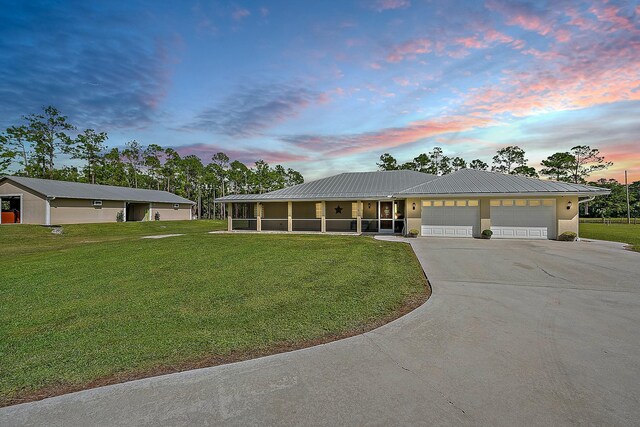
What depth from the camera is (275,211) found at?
983 inches

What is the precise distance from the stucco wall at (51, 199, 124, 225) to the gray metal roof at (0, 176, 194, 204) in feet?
2.08

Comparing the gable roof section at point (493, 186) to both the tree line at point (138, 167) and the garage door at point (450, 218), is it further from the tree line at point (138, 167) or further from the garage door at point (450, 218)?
the tree line at point (138, 167)

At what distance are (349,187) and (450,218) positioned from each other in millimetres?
8664

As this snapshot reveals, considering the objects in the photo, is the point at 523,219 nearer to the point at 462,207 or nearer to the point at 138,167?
the point at 462,207

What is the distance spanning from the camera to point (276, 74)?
1462 cm

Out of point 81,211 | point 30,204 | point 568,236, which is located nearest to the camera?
point 568,236

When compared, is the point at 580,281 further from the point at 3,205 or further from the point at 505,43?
the point at 3,205

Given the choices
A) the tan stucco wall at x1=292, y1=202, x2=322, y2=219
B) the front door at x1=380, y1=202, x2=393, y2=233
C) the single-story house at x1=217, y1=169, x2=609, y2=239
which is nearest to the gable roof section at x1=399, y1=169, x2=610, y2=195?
the single-story house at x1=217, y1=169, x2=609, y2=239

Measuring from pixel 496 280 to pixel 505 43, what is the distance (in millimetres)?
8924

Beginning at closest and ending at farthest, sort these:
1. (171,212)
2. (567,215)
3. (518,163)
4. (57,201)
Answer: (567,215), (57,201), (171,212), (518,163)

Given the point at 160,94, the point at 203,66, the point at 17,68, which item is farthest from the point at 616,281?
the point at 17,68

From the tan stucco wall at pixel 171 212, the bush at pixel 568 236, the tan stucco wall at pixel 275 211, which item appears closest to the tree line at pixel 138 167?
the tan stucco wall at pixel 171 212

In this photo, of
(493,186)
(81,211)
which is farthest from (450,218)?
(81,211)

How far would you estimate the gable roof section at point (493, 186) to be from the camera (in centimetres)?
1626
